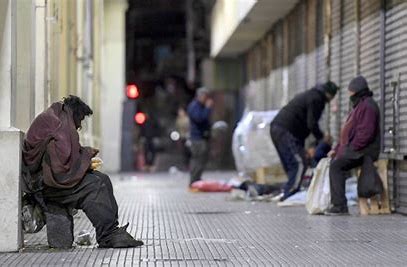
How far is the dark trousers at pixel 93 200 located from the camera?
866cm

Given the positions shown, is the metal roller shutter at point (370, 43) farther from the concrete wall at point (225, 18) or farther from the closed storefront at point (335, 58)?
the concrete wall at point (225, 18)

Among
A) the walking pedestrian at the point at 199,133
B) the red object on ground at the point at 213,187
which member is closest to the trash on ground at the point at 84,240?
the red object on ground at the point at 213,187

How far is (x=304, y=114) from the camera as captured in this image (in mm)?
14562

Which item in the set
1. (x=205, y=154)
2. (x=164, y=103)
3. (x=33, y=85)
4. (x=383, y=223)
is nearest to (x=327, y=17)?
(x=205, y=154)

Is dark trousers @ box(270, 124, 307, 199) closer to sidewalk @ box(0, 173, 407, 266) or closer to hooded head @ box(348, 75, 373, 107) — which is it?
sidewalk @ box(0, 173, 407, 266)

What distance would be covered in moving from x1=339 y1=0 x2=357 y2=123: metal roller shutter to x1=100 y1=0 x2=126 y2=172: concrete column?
1343cm

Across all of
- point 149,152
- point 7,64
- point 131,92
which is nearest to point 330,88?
point 7,64

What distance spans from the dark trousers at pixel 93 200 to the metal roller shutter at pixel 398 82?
183 inches

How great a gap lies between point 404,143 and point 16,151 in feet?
17.6

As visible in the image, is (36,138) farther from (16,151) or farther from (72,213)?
(72,213)

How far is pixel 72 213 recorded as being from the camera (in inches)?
352

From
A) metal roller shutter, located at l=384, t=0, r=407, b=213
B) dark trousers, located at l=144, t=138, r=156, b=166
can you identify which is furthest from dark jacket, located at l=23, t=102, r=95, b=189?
dark trousers, located at l=144, t=138, r=156, b=166

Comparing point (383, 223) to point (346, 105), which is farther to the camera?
point (346, 105)

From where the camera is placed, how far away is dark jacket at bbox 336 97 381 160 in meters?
12.1
